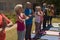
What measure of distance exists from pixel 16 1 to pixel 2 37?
70.7 feet

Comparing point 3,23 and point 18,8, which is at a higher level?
point 18,8

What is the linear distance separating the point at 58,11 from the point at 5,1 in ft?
20.1

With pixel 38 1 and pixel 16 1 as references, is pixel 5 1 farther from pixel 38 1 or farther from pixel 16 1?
pixel 38 1

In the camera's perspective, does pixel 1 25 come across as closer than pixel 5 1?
Yes

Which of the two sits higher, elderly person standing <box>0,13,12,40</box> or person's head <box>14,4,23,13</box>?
person's head <box>14,4,23,13</box>

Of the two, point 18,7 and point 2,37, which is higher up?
point 18,7

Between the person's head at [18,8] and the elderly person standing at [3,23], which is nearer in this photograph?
the elderly person standing at [3,23]

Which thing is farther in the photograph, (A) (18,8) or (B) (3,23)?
(A) (18,8)

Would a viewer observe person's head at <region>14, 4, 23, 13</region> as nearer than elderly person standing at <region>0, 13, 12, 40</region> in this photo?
No

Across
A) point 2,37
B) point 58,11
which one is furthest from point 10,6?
point 2,37

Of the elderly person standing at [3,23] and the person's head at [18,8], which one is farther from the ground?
the person's head at [18,8]

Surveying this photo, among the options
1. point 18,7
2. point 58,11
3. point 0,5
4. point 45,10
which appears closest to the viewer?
point 18,7

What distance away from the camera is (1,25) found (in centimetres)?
466

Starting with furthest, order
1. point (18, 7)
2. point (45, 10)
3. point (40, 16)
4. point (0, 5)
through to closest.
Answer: point (0, 5)
point (45, 10)
point (40, 16)
point (18, 7)
